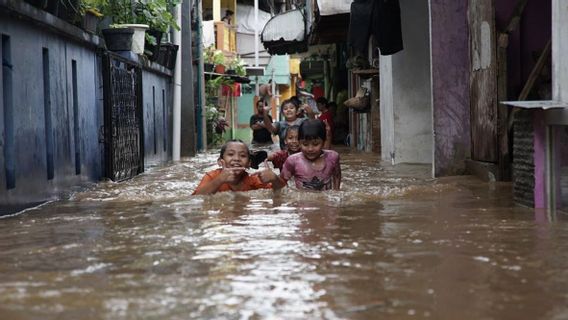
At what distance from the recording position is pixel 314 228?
5.09 metres

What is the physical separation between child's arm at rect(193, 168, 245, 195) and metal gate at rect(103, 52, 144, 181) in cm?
363

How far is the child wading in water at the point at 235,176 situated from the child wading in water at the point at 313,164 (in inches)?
13.7

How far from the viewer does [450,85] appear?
970 centimetres

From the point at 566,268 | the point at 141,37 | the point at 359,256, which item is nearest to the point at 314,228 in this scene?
the point at 359,256

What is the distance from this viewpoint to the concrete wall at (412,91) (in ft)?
43.4

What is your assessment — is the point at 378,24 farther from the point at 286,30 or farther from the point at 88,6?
the point at 286,30

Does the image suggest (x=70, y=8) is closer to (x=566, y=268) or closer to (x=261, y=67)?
(x=566, y=268)

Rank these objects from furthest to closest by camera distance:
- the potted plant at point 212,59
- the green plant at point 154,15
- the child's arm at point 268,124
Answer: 1. the potted plant at point 212,59
2. the green plant at point 154,15
3. the child's arm at point 268,124

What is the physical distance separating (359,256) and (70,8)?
19.3 feet

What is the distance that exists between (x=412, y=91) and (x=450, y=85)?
11.7 feet

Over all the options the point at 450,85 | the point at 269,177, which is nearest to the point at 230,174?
the point at 269,177

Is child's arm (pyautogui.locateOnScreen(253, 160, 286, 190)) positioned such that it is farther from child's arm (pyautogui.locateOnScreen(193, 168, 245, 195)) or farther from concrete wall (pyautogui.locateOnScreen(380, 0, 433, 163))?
concrete wall (pyautogui.locateOnScreen(380, 0, 433, 163))

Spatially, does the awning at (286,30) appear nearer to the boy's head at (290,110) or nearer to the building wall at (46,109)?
the boy's head at (290,110)

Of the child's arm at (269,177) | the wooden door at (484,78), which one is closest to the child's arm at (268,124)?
the wooden door at (484,78)
